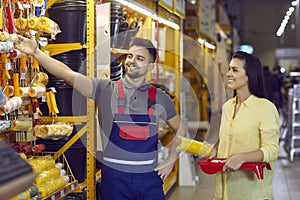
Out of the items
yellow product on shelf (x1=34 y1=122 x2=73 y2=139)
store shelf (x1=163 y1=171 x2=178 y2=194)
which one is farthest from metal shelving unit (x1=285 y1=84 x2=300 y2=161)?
yellow product on shelf (x1=34 y1=122 x2=73 y2=139)

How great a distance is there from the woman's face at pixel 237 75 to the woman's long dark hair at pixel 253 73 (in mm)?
19

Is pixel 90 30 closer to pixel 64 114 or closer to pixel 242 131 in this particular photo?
pixel 64 114

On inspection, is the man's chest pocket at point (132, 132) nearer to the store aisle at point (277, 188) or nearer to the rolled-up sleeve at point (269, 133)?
the rolled-up sleeve at point (269, 133)

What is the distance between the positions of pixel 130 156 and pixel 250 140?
0.72 meters

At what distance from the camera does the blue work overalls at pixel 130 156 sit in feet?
10.2

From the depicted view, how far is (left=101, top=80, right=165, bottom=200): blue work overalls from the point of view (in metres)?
3.11

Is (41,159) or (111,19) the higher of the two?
(111,19)

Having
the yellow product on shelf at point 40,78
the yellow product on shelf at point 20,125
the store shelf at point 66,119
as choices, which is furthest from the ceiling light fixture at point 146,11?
the yellow product on shelf at point 20,125

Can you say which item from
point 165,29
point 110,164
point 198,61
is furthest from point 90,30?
point 198,61

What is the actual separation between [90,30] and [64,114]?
645 mm

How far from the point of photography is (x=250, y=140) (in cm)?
308

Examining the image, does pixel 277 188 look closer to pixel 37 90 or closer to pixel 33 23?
pixel 37 90

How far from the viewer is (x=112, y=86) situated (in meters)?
3.19

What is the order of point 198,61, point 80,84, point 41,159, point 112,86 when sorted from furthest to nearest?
point 198,61
point 41,159
point 112,86
point 80,84
